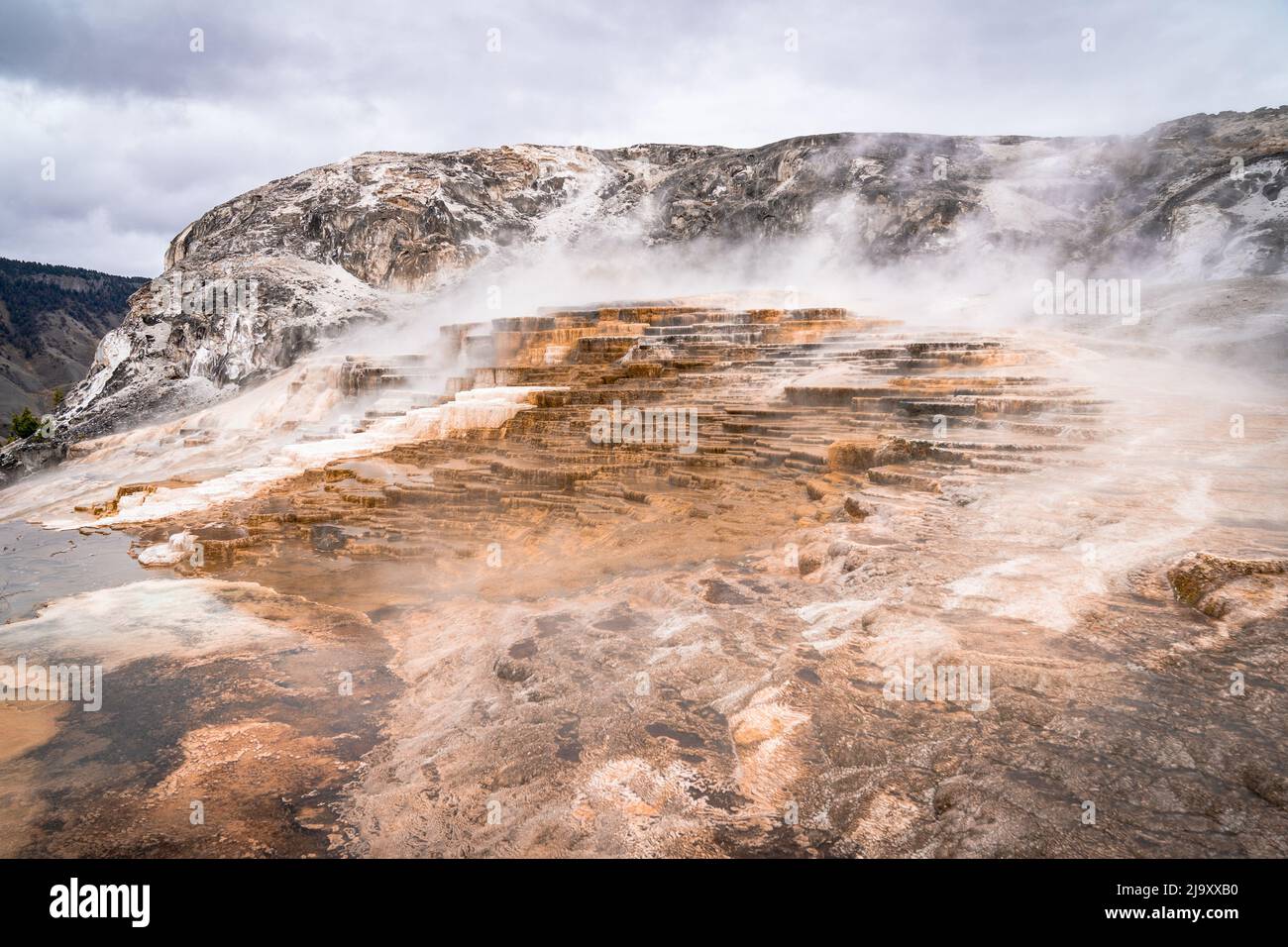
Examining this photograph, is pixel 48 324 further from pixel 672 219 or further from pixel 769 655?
pixel 769 655

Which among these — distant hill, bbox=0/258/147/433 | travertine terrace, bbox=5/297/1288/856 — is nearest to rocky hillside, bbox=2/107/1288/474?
travertine terrace, bbox=5/297/1288/856

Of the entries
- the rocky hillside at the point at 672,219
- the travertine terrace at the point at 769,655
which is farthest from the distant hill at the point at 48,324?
the travertine terrace at the point at 769,655

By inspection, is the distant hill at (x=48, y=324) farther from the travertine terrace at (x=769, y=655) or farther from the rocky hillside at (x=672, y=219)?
the travertine terrace at (x=769, y=655)

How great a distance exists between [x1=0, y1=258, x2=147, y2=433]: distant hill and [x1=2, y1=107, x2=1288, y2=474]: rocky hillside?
2830cm

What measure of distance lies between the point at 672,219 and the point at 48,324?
62282 millimetres

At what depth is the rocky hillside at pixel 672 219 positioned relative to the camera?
15.6 m

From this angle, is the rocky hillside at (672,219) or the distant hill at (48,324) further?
the distant hill at (48,324)

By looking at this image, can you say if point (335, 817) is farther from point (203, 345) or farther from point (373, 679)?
point (203, 345)

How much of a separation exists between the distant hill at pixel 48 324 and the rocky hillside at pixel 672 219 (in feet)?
92.8

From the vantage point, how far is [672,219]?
2509cm

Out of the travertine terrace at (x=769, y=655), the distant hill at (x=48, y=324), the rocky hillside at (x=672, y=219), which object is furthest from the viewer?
the distant hill at (x=48, y=324)

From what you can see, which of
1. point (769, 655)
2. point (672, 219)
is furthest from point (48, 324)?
point (769, 655)

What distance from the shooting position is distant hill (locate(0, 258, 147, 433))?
46000mm

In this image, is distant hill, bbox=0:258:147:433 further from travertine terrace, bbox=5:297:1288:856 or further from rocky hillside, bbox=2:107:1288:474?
travertine terrace, bbox=5:297:1288:856
